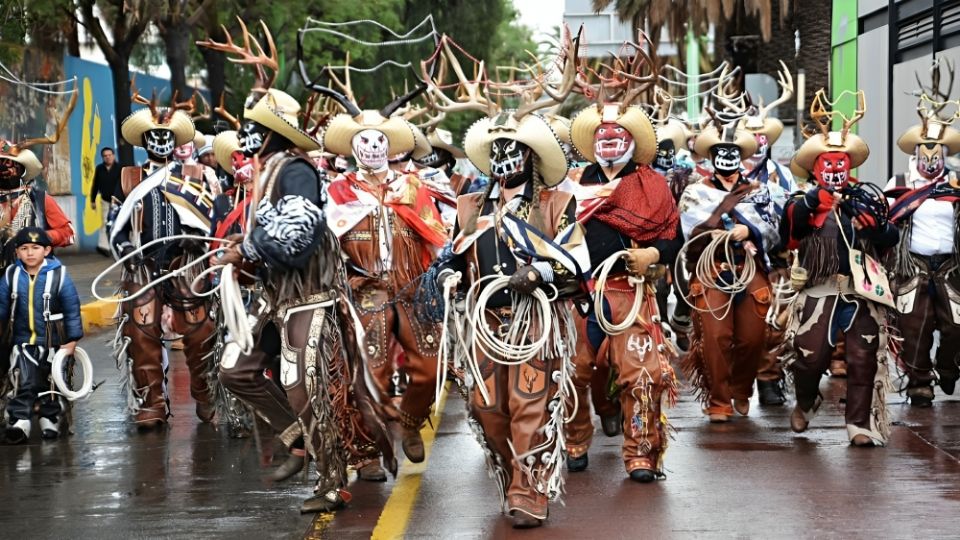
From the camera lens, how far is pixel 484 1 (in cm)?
3909

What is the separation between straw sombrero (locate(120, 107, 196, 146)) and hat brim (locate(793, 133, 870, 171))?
4409 mm

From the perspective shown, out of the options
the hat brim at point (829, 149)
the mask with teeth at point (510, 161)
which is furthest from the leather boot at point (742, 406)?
the mask with teeth at point (510, 161)

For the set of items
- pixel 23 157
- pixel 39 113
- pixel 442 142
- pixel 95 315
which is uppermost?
pixel 39 113

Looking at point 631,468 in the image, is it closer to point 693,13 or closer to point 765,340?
point 765,340

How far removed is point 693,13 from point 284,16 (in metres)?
7.42

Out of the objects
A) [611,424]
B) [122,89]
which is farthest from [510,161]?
[122,89]

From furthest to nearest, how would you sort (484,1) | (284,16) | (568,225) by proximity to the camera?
(484,1), (284,16), (568,225)

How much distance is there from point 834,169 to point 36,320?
209 inches

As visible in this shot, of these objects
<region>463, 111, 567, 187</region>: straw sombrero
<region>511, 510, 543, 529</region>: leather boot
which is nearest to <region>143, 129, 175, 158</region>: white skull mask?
<region>463, 111, 567, 187</region>: straw sombrero

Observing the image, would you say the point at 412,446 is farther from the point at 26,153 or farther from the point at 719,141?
the point at 26,153

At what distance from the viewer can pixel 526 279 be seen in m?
7.59

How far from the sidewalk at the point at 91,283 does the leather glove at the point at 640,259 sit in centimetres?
884

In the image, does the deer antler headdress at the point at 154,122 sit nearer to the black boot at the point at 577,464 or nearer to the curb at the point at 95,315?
the black boot at the point at 577,464

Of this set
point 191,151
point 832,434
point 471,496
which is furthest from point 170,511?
point 191,151
